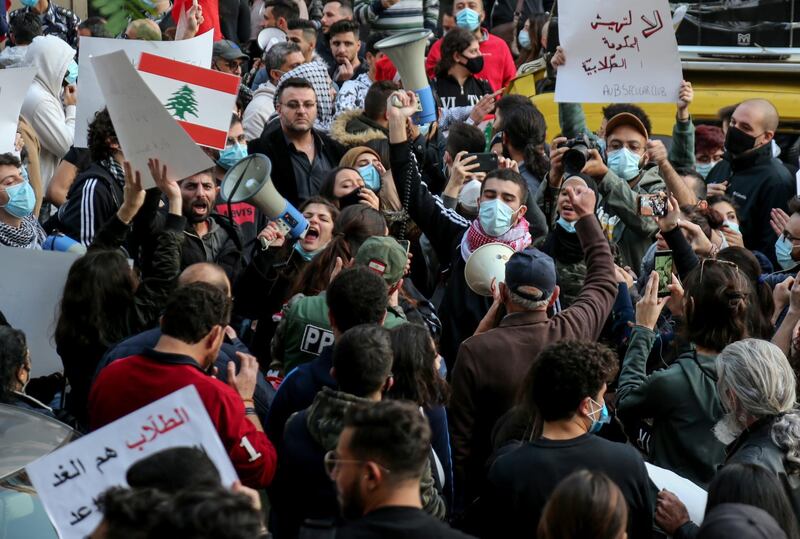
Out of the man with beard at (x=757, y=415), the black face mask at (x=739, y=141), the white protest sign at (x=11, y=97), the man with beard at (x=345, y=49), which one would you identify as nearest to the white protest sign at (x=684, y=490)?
the man with beard at (x=757, y=415)

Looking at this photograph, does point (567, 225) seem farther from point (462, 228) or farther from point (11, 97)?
point (11, 97)

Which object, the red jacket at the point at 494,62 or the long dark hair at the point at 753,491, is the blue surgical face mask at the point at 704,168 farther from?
the long dark hair at the point at 753,491

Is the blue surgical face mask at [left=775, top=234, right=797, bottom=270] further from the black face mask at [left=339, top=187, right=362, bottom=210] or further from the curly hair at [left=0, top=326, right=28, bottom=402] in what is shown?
the curly hair at [left=0, top=326, right=28, bottom=402]

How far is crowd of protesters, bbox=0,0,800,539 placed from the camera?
11.1 feet

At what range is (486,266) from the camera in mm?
5910

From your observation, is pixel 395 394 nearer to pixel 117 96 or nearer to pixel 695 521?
pixel 695 521

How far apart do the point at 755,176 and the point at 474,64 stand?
2.33 metres

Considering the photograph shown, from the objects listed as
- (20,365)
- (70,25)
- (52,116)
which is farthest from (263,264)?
(70,25)

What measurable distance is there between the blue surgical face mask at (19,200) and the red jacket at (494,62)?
4.95 metres

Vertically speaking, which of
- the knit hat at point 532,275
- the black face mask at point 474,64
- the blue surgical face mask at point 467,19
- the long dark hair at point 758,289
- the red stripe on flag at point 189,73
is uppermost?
the red stripe on flag at point 189,73

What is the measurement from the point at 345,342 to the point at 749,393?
4.46 feet

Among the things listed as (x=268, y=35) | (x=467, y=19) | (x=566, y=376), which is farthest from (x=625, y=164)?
(x=268, y=35)

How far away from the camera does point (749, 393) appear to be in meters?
4.29

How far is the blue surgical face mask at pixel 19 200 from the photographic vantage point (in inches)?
260
